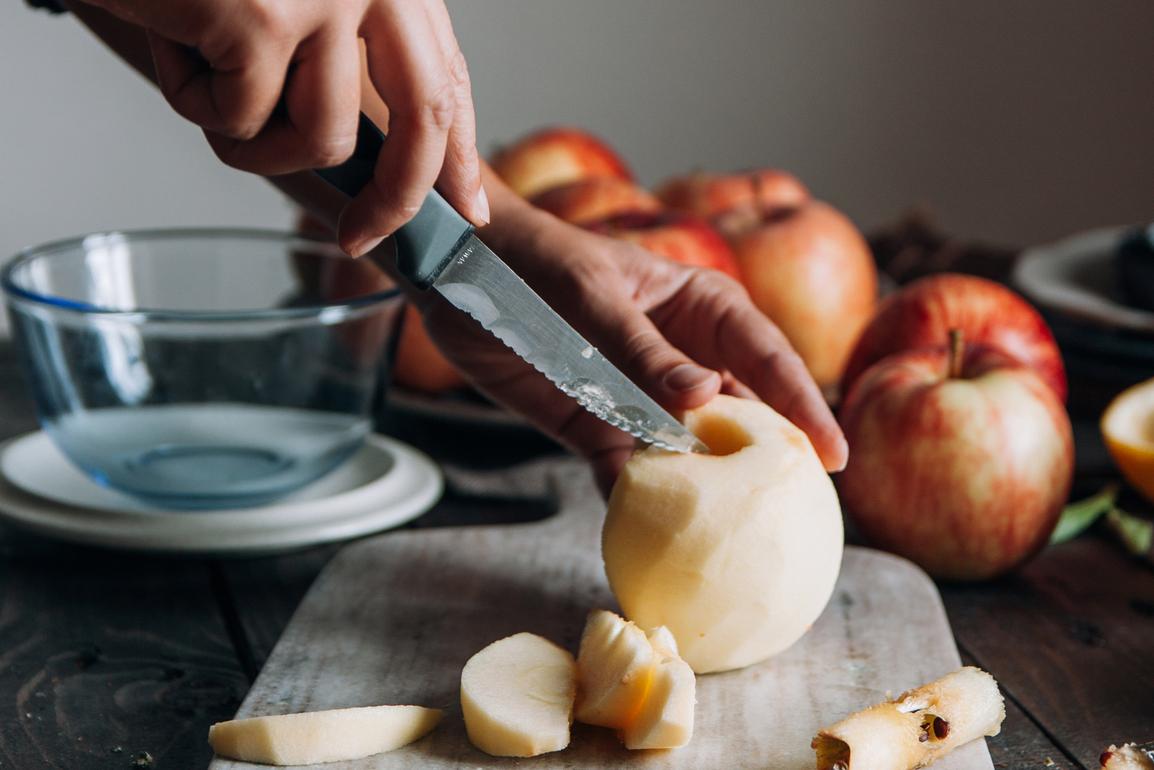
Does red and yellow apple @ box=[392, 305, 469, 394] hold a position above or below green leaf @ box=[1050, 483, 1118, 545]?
above

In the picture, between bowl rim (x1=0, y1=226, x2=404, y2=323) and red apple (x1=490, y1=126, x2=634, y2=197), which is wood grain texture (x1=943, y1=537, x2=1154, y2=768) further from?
red apple (x1=490, y1=126, x2=634, y2=197)

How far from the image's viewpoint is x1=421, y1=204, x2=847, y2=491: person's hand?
1153mm

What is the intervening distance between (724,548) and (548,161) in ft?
3.99

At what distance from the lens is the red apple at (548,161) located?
6.81 feet

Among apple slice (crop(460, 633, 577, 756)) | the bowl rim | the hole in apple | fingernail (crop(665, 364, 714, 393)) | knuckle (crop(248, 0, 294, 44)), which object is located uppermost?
knuckle (crop(248, 0, 294, 44))

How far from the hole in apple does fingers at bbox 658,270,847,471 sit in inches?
4.0

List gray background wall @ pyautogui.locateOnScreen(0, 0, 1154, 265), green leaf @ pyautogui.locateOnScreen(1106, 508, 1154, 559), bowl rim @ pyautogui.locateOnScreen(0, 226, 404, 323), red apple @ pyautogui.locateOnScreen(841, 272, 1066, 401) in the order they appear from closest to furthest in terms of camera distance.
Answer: bowl rim @ pyautogui.locateOnScreen(0, 226, 404, 323), green leaf @ pyautogui.locateOnScreen(1106, 508, 1154, 559), red apple @ pyautogui.locateOnScreen(841, 272, 1066, 401), gray background wall @ pyautogui.locateOnScreen(0, 0, 1154, 265)

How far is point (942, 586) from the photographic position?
1.30 m

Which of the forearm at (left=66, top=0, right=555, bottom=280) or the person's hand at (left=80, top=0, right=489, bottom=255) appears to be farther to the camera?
the forearm at (left=66, top=0, right=555, bottom=280)

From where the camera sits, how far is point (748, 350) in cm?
124

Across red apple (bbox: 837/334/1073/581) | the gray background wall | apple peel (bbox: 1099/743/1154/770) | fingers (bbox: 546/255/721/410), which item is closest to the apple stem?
red apple (bbox: 837/334/1073/581)

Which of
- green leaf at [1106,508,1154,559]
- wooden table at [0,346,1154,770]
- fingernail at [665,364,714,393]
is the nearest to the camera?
wooden table at [0,346,1154,770]

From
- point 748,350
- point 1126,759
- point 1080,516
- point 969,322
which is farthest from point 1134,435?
point 1126,759

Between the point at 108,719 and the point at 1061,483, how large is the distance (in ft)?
3.08
